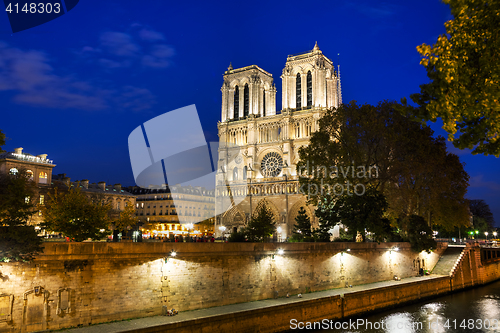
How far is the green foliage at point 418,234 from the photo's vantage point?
106ft

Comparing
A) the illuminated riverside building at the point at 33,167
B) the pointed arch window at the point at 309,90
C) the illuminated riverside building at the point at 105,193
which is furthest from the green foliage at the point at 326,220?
the illuminated riverside building at the point at 105,193

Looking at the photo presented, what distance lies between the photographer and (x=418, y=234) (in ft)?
106

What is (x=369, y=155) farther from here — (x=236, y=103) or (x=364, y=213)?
(x=236, y=103)

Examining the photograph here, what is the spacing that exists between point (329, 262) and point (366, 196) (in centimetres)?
710

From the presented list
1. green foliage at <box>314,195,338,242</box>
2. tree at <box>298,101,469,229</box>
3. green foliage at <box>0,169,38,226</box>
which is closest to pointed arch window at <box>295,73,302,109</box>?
tree at <box>298,101,469,229</box>

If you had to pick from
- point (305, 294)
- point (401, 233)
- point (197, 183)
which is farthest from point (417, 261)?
point (197, 183)

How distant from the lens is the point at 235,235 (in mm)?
23609

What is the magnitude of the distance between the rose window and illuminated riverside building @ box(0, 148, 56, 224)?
2636 centimetres

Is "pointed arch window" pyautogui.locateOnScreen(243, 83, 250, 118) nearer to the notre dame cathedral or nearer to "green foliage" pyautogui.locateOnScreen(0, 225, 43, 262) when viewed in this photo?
the notre dame cathedral

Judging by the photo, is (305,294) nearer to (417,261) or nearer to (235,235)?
(235,235)

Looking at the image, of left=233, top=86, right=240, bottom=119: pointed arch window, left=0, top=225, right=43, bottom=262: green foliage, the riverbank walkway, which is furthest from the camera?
left=233, top=86, right=240, bottom=119: pointed arch window

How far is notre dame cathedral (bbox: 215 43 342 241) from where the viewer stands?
2119 inches

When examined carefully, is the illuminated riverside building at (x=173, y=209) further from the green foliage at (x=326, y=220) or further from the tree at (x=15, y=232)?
the tree at (x=15, y=232)

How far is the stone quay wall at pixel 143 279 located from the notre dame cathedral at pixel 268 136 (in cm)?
2942
